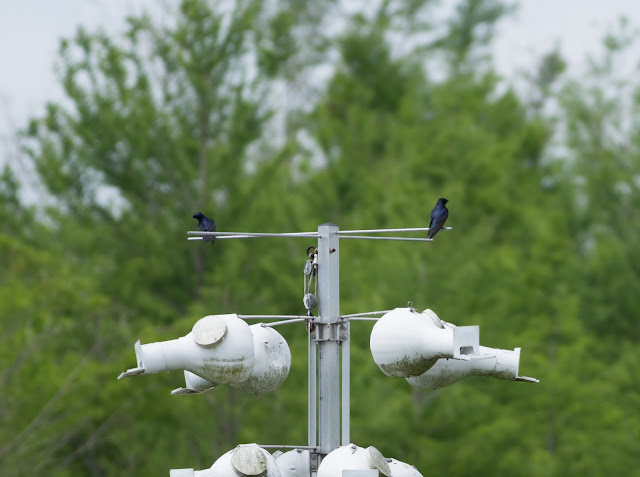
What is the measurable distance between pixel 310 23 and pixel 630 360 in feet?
41.2

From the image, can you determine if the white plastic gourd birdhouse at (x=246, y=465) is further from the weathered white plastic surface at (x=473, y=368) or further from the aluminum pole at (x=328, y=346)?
the weathered white plastic surface at (x=473, y=368)

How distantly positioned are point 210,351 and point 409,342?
0.81 meters

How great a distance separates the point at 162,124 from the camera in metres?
19.7

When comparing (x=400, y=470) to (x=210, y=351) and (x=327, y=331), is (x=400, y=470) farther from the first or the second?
(x=210, y=351)

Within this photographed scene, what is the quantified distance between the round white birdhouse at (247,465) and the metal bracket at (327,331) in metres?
0.53

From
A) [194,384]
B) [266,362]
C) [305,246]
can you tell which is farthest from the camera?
[305,246]

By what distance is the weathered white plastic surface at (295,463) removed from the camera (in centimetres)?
503

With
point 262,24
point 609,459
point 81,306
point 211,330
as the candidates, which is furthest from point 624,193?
point 211,330

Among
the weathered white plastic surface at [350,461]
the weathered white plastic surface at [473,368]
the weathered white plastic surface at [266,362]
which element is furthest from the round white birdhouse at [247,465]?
the weathered white plastic surface at [473,368]

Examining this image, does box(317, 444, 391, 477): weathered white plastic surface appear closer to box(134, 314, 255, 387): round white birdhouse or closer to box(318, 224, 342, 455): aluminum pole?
box(318, 224, 342, 455): aluminum pole

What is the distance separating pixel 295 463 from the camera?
5055 millimetres

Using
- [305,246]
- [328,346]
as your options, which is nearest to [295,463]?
[328,346]

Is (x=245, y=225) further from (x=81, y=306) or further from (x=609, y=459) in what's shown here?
(x=609, y=459)

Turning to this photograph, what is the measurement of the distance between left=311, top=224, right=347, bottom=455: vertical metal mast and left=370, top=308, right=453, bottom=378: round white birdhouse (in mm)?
198
